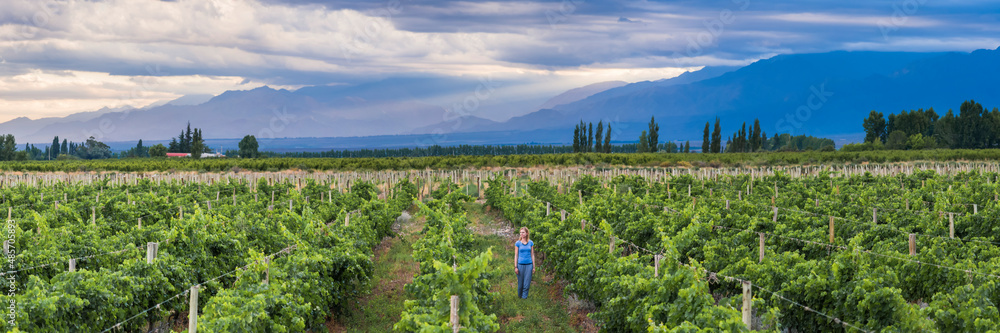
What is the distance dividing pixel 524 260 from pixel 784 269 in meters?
4.53

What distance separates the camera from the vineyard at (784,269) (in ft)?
28.8

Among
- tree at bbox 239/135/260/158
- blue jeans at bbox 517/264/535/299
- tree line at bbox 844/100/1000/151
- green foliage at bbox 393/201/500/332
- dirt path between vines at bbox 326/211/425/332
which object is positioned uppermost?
tree line at bbox 844/100/1000/151

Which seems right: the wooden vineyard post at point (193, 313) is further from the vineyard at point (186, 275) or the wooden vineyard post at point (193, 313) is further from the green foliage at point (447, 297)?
the green foliage at point (447, 297)

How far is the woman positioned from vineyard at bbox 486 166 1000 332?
86 cm

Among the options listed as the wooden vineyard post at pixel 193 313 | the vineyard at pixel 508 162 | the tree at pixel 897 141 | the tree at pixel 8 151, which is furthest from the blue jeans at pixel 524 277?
the tree at pixel 8 151

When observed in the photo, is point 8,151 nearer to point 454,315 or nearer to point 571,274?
point 571,274

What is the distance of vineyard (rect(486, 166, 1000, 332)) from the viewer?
8789 mm

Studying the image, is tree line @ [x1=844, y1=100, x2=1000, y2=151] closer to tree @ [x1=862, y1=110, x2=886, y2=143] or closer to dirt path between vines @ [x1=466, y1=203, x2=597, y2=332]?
tree @ [x1=862, y1=110, x2=886, y2=143]

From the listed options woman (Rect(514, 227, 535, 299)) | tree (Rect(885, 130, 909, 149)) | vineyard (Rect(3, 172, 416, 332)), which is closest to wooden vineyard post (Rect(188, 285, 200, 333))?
vineyard (Rect(3, 172, 416, 332))

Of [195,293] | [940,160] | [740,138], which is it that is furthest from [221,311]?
[740,138]

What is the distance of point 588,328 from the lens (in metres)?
13.3

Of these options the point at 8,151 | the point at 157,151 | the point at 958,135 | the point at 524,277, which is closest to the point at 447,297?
the point at 524,277

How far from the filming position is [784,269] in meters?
11.2

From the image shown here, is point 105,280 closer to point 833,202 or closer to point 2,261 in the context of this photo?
point 2,261
